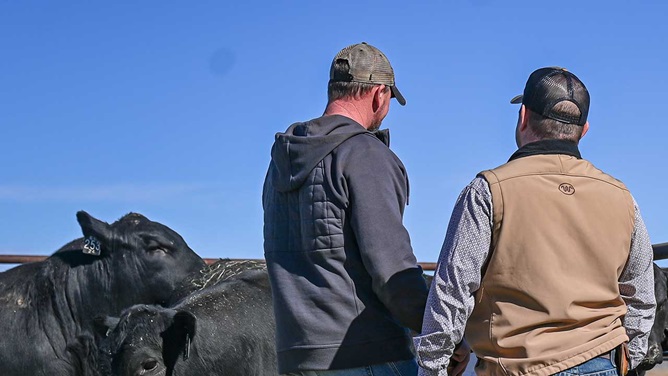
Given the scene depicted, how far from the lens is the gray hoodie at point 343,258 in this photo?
3525mm

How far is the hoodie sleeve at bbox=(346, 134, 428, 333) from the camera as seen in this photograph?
348 centimetres

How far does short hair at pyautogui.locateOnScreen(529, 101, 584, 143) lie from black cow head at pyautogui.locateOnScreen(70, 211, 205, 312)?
15.0ft

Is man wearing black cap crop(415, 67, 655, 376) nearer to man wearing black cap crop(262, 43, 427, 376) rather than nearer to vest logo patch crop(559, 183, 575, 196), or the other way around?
vest logo patch crop(559, 183, 575, 196)

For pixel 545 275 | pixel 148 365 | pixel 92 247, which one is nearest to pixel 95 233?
pixel 92 247

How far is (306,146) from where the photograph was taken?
3.77 meters

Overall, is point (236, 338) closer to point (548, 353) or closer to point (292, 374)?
point (292, 374)

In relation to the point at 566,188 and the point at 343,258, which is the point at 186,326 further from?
the point at 566,188

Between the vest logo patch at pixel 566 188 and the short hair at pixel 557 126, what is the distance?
0.65 feet

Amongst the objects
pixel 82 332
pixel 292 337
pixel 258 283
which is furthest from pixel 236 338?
pixel 292 337

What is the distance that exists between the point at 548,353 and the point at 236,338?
3.26m

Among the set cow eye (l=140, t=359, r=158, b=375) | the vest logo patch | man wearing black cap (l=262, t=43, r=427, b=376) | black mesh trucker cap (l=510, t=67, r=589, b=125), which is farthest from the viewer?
cow eye (l=140, t=359, r=158, b=375)

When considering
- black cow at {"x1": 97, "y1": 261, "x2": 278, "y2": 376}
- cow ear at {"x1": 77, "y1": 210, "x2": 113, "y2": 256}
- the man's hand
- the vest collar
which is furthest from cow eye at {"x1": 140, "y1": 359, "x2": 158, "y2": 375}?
the vest collar

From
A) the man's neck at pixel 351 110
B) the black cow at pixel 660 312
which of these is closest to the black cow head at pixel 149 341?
the man's neck at pixel 351 110

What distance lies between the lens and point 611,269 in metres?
3.33
